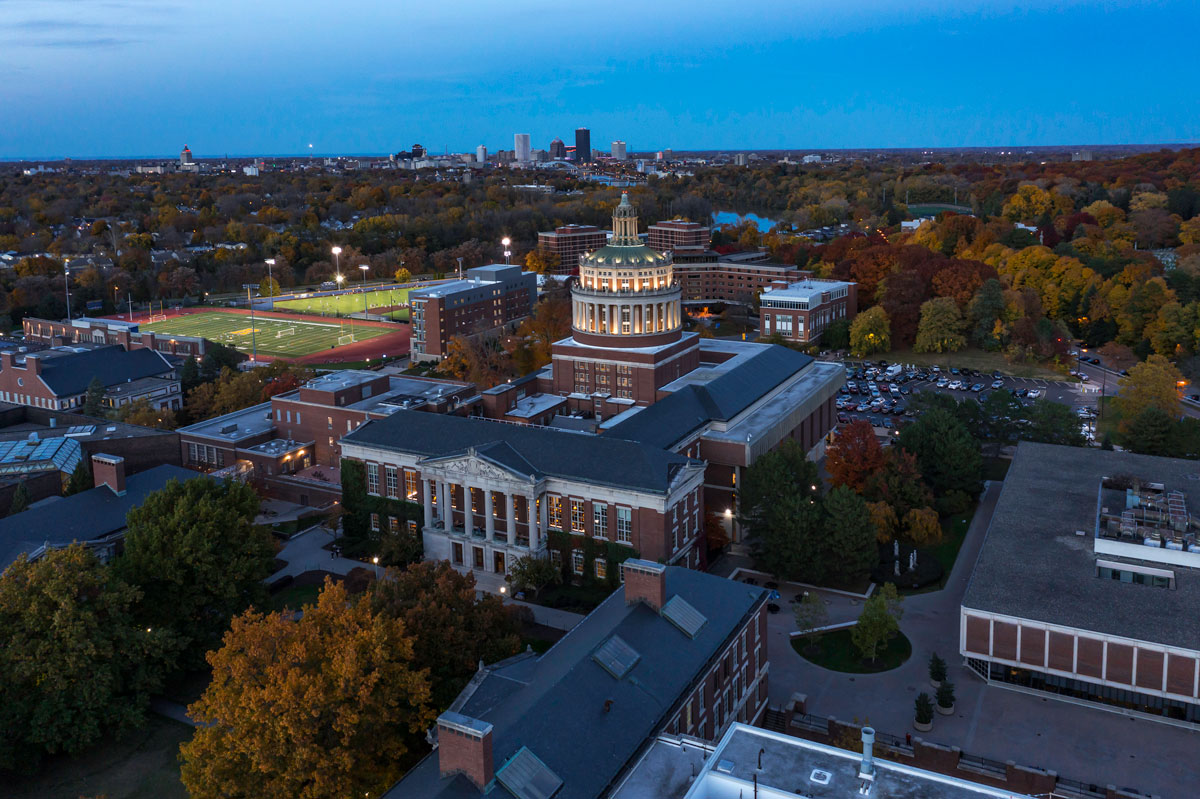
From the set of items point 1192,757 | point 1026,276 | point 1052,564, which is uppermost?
point 1026,276

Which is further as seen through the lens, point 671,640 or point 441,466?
point 441,466

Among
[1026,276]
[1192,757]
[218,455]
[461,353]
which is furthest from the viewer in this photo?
[1026,276]

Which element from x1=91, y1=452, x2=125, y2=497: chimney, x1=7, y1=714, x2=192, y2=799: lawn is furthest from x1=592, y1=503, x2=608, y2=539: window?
x1=91, y1=452, x2=125, y2=497: chimney

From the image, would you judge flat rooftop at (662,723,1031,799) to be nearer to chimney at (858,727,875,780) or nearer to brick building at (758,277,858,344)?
chimney at (858,727,875,780)

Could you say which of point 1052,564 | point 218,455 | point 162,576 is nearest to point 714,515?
point 1052,564

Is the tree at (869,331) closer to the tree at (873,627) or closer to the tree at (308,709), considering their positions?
the tree at (873,627)

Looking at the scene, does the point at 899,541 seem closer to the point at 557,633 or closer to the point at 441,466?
the point at 557,633

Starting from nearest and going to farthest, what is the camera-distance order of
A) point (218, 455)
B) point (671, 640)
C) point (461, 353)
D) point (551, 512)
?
point (671, 640), point (551, 512), point (218, 455), point (461, 353)

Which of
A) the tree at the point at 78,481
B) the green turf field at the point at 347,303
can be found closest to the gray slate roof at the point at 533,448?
the tree at the point at 78,481
